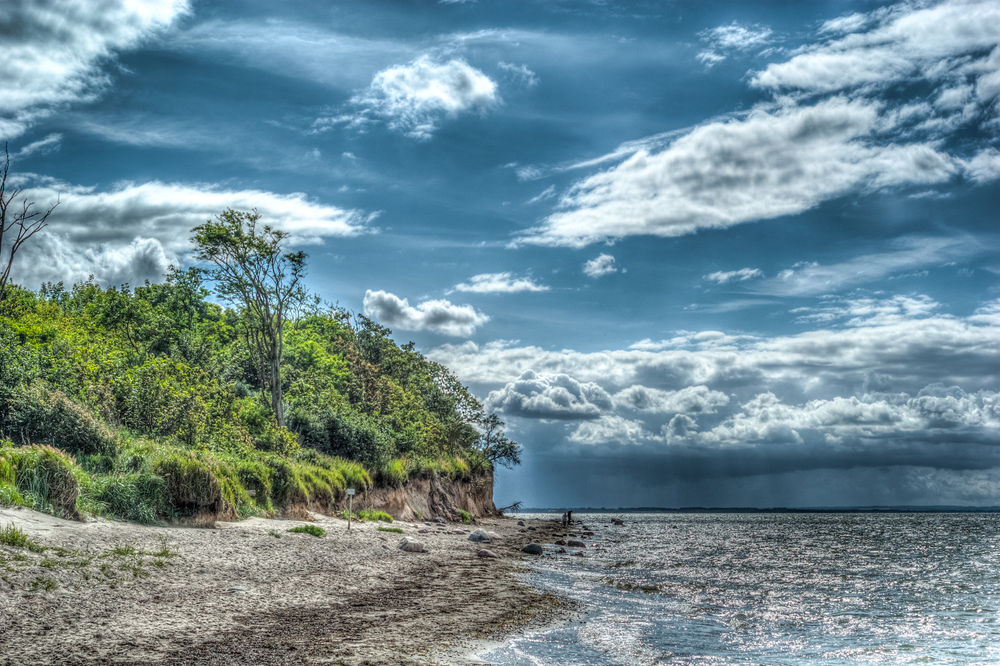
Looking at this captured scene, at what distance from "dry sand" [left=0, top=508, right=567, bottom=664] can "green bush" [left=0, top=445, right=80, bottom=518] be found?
631 mm

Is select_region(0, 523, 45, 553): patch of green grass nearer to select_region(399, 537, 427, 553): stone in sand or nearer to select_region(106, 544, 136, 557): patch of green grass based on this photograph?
select_region(106, 544, 136, 557): patch of green grass

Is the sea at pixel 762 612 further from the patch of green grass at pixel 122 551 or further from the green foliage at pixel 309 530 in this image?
the patch of green grass at pixel 122 551

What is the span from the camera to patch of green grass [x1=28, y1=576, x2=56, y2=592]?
1071 cm

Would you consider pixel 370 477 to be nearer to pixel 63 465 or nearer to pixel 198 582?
pixel 63 465

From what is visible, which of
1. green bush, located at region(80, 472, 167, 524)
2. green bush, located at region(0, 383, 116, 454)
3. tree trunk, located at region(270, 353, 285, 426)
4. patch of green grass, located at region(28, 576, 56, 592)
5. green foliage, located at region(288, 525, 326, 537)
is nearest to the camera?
patch of green grass, located at region(28, 576, 56, 592)

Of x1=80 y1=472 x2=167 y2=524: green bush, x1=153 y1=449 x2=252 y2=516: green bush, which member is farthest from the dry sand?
x1=153 y1=449 x2=252 y2=516: green bush

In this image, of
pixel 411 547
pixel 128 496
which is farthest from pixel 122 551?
pixel 411 547

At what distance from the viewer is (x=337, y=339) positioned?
65.5 metres

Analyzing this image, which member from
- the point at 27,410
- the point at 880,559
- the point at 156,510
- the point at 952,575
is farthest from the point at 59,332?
the point at 880,559

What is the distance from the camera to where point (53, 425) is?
22.2m

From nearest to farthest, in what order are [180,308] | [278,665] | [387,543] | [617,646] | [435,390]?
[278,665] < [617,646] < [387,543] < [180,308] < [435,390]

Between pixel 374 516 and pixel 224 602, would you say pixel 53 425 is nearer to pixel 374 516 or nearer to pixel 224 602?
pixel 224 602

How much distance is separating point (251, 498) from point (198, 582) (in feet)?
47.6

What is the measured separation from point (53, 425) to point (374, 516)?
20032 millimetres
